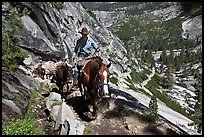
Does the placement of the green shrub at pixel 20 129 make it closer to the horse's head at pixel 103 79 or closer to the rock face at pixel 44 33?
the horse's head at pixel 103 79

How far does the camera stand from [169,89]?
140875 mm

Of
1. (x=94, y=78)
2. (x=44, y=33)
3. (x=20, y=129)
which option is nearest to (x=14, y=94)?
(x=20, y=129)

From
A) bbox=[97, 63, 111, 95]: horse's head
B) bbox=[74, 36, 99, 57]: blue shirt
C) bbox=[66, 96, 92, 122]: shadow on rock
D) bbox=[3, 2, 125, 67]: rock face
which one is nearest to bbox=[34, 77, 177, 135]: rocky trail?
bbox=[66, 96, 92, 122]: shadow on rock

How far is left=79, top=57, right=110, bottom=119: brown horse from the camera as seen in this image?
11.1m

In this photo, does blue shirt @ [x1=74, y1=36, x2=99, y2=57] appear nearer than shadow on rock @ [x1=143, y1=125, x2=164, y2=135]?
No

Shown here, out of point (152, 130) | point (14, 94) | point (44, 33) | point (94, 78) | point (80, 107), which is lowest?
point (152, 130)

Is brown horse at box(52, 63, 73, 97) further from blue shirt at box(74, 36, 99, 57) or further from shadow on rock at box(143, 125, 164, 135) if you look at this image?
shadow on rock at box(143, 125, 164, 135)

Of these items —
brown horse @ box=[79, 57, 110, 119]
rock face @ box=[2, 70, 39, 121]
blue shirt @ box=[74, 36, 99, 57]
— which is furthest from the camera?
→ blue shirt @ box=[74, 36, 99, 57]

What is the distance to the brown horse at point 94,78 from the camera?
11.1 m

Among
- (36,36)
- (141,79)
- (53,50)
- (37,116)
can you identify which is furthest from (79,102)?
(141,79)

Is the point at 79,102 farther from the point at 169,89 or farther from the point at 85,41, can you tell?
the point at 169,89

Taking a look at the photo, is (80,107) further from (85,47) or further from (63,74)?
(63,74)

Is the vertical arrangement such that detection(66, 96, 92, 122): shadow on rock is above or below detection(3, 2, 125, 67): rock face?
below

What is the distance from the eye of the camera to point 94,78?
11859 mm
